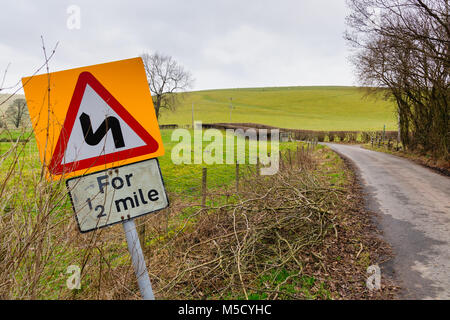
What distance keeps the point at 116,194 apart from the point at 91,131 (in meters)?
0.45

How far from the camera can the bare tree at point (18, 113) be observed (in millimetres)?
2187

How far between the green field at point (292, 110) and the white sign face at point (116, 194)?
233 ft

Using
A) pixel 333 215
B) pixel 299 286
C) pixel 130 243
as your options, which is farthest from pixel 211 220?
pixel 130 243

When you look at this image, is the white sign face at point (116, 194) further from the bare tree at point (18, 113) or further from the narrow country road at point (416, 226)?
the narrow country road at point (416, 226)

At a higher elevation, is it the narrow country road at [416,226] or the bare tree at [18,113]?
the bare tree at [18,113]

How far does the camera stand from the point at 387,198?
31.0 ft

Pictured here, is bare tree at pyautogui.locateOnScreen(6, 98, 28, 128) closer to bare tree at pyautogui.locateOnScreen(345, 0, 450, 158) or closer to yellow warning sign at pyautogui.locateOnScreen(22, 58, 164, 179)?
yellow warning sign at pyautogui.locateOnScreen(22, 58, 164, 179)

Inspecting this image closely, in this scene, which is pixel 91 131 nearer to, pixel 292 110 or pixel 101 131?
pixel 101 131

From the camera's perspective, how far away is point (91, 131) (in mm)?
1899

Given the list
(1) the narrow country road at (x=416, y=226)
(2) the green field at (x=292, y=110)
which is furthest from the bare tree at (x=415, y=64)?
(2) the green field at (x=292, y=110)

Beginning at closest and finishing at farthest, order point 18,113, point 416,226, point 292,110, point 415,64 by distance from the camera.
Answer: point 18,113 → point 416,226 → point 415,64 → point 292,110

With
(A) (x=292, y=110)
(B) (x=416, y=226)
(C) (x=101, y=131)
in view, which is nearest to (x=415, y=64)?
(B) (x=416, y=226)

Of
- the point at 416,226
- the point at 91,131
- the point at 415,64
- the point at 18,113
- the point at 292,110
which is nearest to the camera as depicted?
the point at 91,131
